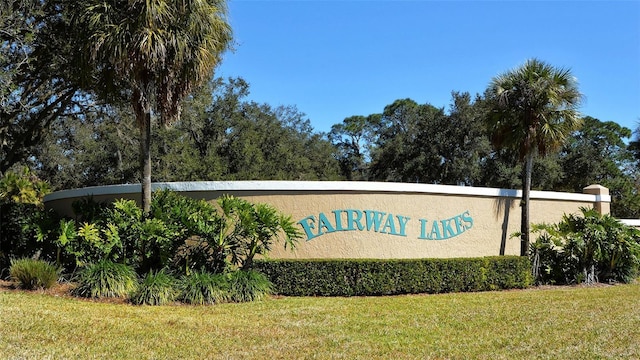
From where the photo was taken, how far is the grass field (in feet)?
21.9

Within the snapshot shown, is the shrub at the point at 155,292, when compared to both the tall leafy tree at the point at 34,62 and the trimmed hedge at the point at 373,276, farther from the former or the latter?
the tall leafy tree at the point at 34,62

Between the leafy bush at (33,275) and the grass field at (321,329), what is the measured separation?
0.61 meters

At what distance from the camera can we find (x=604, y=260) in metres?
15.3

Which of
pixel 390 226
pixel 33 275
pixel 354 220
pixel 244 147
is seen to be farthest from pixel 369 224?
pixel 244 147

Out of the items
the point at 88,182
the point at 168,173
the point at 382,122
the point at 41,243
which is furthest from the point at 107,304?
the point at 382,122

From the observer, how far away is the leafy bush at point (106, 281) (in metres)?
10.5

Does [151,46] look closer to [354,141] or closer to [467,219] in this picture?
[467,219]

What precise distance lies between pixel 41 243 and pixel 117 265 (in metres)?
3.82

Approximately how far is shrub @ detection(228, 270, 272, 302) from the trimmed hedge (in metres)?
0.65

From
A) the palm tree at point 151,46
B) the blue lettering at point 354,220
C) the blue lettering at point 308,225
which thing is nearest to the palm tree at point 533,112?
the blue lettering at point 354,220

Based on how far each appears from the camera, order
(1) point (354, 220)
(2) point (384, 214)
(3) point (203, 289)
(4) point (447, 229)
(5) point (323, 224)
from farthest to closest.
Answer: (4) point (447, 229), (2) point (384, 214), (1) point (354, 220), (5) point (323, 224), (3) point (203, 289)

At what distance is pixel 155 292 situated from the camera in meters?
10.1

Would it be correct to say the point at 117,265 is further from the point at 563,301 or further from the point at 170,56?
the point at 563,301

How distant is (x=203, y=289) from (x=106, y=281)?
6.68ft
